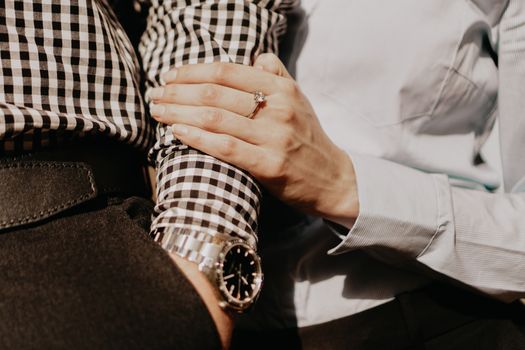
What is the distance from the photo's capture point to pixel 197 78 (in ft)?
1.96

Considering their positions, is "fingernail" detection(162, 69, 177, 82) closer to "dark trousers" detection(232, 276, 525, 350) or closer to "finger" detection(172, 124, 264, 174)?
"finger" detection(172, 124, 264, 174)

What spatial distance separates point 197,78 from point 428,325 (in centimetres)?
54

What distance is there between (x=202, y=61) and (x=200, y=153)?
0.14 meters

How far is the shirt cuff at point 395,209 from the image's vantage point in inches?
25.8

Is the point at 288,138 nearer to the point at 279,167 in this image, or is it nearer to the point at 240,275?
the point at 279,167

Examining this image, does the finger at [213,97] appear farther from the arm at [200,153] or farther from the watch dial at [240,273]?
the watch dial at [240,273]

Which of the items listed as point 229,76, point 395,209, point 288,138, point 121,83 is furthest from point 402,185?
point 121,83

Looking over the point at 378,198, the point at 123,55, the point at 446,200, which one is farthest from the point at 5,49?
the point at 446,200

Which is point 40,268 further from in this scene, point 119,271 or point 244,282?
point 244,282

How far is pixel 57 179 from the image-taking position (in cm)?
49

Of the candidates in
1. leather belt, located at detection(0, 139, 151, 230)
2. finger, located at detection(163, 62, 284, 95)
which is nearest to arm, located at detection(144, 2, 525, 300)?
finger, located at detection(163, 62, 284, 95)

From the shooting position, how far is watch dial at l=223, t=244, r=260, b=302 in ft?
1.68

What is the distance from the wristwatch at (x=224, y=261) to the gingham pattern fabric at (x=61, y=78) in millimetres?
170

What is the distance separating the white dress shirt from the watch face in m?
0.18
